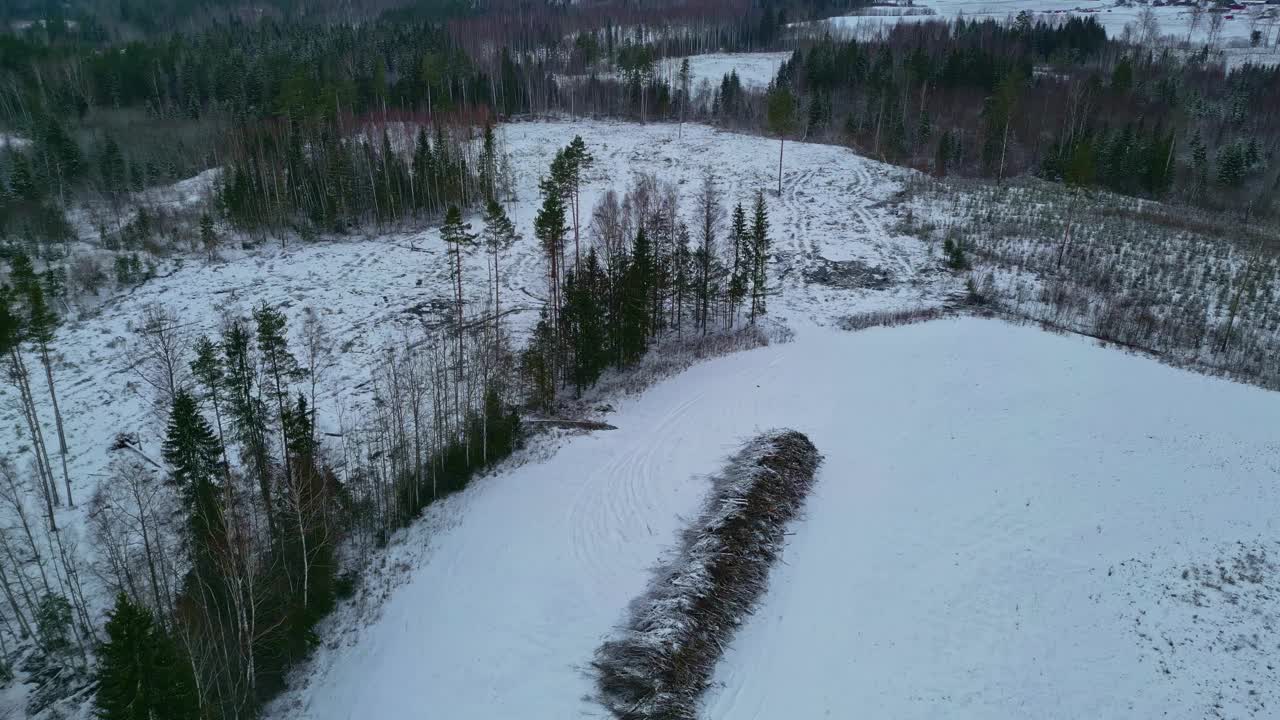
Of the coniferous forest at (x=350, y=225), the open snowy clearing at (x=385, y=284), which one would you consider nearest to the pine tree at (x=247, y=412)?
the coniferous forest at (x=350, y=225)

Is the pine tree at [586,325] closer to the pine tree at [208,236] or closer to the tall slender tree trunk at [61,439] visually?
the tall slender tree trunk at [61,439]

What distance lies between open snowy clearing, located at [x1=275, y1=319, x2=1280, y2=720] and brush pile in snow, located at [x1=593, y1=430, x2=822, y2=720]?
1.89 ft

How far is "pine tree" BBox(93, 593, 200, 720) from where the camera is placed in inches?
518

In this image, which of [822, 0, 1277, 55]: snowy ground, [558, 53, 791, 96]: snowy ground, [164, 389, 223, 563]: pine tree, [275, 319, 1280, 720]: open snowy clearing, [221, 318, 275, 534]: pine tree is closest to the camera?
[275, 319, 1280, 720]: open snowy clearing

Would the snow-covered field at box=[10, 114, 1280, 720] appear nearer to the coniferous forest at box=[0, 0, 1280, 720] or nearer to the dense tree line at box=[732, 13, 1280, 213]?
the coniferous forest at box=[0, 0, 1280, 720]

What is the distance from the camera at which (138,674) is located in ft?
43.7

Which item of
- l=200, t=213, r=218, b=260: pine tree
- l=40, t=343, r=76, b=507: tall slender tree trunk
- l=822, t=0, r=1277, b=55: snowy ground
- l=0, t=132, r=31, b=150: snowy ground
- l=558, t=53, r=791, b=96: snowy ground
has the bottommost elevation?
l=40, t=343, r=76, b=507: tall slender tree trunk

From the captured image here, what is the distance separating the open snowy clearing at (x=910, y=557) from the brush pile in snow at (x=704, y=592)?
577 mm

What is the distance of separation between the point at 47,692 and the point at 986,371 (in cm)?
3754

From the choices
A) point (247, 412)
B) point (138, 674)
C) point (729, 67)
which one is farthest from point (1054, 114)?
point (138, 674)

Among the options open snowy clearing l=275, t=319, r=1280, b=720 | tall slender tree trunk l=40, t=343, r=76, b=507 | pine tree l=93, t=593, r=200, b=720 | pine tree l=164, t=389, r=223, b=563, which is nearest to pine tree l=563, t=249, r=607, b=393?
open snowy clearing l=275, t=319, r=1280, b=720

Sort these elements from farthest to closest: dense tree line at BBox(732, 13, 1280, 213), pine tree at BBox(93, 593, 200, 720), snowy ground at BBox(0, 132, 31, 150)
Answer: dense tree line at BBox(732, 13, 1280, 213), snowy ground at BBox(0, 132, 31, 150), pine tree at BBox(93, 593, 200, 720)

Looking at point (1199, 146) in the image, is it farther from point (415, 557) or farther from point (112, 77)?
point (112, 77)

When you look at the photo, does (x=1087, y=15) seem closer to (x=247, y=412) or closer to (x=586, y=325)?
(x=586, y=325)
